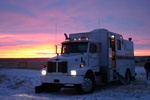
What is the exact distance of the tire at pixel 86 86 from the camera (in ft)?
53.8

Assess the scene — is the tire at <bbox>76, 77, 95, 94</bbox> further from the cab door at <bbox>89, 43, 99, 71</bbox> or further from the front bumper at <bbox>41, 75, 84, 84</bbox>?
the cab door at <bbox>89, 43, 99, 71</bbox>

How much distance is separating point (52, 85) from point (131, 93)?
4810 millimetres

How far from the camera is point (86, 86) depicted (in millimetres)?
16797

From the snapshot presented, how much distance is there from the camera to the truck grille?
1653cm

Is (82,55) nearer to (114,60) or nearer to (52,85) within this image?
(52,85)

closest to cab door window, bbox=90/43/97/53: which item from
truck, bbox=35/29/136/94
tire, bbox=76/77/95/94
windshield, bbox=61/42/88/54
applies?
truck, bbox=35/29/136/94

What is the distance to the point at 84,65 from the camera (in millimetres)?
17406

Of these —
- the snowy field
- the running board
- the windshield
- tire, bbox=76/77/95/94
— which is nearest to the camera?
the snowy field

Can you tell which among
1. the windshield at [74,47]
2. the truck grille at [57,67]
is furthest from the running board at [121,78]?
the truck grille at [57,67]

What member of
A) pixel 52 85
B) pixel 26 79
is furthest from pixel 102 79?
pixel 26 79

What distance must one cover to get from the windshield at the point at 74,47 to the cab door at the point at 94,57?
42cm

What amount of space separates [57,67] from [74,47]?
2090 millimetres

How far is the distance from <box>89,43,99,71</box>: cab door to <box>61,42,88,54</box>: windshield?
1.39 feet

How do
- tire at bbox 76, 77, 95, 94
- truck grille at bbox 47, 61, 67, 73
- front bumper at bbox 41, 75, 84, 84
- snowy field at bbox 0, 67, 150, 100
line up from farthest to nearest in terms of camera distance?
truck grille at bbox 47, 61, 67, 73, tire at bbox 76, 77, 95, 94, front bumper at bbox 41, 75, 84, 84, snowy field at bbox 0, 67, 150, 100
